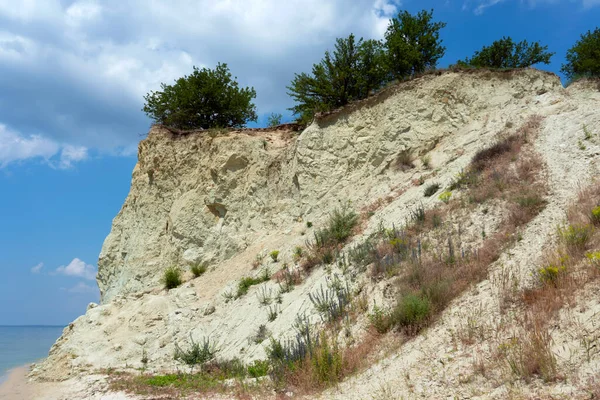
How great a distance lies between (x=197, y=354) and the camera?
11273mm

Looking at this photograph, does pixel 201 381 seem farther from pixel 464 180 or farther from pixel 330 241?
pixel 464 180

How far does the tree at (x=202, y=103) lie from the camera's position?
74.9 feet

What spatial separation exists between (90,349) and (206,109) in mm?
13287

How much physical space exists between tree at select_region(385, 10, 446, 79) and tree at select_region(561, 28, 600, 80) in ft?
19.4

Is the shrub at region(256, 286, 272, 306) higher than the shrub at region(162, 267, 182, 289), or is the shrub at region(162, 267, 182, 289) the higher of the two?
the shrub at region(162, 267, 182, 289)

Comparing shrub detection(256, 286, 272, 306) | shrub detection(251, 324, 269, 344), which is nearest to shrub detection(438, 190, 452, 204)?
shrub detection(256, 286, 272, 306)

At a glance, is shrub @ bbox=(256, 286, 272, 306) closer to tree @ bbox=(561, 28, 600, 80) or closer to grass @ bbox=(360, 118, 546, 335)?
grass @ bbox=(360, 118, 546, 335)

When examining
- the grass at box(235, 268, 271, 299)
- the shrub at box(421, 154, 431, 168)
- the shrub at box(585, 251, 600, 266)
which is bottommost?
the shrub at box(585, 251, 600, 266)

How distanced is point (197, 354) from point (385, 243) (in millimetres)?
5588

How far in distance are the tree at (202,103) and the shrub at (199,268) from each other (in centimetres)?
824

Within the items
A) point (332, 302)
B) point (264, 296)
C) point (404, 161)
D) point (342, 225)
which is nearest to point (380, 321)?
point (332, 302)

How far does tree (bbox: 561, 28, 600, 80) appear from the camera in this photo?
722 inches

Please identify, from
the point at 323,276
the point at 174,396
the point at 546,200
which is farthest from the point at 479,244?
the point at 174,396

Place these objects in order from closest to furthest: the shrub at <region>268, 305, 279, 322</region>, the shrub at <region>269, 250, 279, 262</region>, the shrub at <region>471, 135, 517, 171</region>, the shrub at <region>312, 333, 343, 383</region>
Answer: the shrub at <region>312, 333, 343, 383</region>
the shrub at <region>268, 305, 279, 322</region>
the shrub at <region>471, 135, 517, 171</region>
the shrub at <region>269, 250, 279, 262</region>
